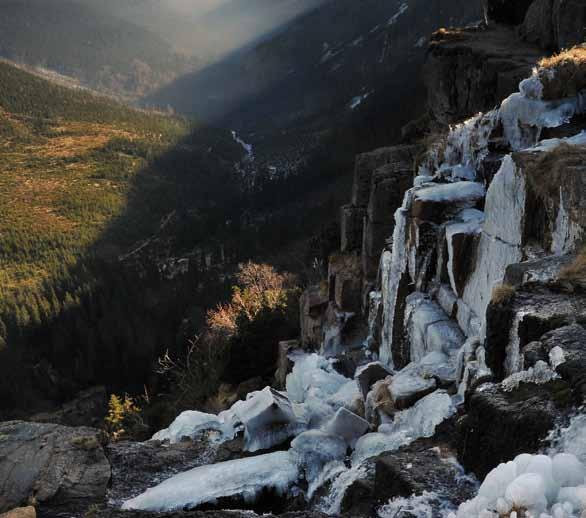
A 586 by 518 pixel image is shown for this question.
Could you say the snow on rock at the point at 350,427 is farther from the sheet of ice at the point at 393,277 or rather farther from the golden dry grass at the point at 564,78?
the golden dry grass at the point at 564,78

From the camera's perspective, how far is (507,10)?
35031 mm

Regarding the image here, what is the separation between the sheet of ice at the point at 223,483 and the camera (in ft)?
30.8

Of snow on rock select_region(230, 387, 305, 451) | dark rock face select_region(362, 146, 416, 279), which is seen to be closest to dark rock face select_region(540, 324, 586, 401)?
snow on rock select_region(230, 387, 305, 451)

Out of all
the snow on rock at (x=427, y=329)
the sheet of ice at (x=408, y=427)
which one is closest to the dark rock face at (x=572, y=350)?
the sheet of ice at (x=408, y=427)

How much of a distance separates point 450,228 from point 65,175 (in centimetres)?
19337

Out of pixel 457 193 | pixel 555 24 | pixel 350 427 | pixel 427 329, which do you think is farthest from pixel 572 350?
pixel 555 24

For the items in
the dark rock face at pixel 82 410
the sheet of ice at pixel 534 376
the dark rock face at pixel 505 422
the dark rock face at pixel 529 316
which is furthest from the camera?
the dark rock face at pixel 82 410

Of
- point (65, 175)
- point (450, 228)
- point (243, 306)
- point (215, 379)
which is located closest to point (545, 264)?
point (450, 228)

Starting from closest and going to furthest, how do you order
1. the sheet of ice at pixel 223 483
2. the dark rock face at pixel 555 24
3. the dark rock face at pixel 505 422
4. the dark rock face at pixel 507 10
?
1. the dark rock face at pixel 505 422
2. the sheet of ice at pixel 223 483
3. the dark rock face at pixel 555 24
4. the dark rock face at pixel 507 10

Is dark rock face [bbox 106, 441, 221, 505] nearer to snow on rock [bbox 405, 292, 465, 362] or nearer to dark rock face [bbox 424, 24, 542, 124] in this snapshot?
snow on rock [bbox 405, 292, 465, 362]

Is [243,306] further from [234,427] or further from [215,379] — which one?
[234,427]

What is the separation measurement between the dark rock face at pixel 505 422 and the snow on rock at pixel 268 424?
19.3ft

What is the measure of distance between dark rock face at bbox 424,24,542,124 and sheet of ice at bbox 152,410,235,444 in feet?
59.9

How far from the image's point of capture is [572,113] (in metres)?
13.5
